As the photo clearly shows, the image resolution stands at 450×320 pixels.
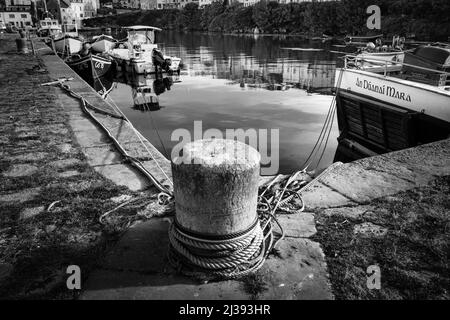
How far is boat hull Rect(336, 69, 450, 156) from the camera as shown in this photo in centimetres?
814

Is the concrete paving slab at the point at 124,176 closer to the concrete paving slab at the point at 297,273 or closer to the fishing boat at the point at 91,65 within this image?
the concrete paving slab at the point at 297,273

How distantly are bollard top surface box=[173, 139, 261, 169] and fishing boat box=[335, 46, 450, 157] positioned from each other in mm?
6832

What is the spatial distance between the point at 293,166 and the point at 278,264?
7331 millimetres

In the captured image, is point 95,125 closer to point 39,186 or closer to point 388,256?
point 39,186

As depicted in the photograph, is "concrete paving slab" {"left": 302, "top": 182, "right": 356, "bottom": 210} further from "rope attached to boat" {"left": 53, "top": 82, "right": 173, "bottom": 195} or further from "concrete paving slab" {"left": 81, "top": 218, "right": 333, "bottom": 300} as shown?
"rope attached to boat" {"left": 53, "top": 82, "right": 173, "bottom": 195}

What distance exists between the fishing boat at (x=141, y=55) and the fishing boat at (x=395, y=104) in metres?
17.4

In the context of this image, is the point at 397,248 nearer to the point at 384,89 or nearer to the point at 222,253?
the point at 222,253

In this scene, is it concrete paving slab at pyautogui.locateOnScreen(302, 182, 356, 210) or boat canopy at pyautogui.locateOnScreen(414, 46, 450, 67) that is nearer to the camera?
concrete paving slab at pyautogui.locateOnScreen(302, 182, 356, 210)

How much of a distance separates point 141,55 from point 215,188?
25874mm

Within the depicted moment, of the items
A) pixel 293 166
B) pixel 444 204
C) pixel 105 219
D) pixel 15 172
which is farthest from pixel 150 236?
pixel 293 166

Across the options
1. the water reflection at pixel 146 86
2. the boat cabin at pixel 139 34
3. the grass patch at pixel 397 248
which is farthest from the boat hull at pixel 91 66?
the grass patch at pixel 397 248

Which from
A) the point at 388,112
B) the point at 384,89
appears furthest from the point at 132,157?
the point at 384,89

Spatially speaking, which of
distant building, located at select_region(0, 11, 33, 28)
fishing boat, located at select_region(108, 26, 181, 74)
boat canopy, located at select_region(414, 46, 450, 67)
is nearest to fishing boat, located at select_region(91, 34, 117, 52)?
fishing boat, located at select_region(108, 26, 181, 74)

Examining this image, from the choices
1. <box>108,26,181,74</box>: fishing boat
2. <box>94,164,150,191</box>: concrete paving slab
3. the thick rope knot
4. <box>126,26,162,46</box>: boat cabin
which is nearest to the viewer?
the thick rope knot
